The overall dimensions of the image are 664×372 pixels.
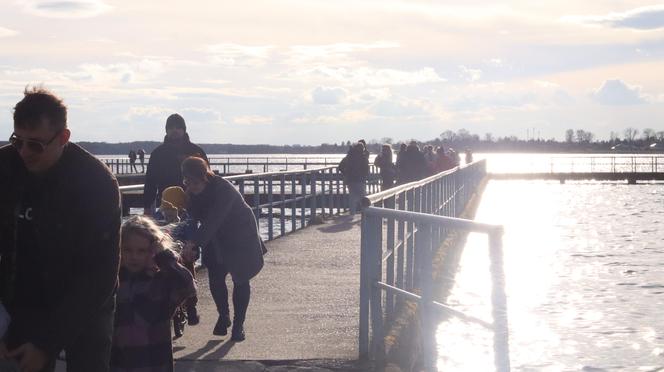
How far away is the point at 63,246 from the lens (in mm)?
3469

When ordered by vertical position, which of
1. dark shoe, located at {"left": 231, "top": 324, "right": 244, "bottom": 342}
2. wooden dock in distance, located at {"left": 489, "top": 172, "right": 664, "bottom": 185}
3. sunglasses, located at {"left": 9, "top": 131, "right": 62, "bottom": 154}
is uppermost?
sunglasses, located at {"left": 9, "top": 131, "right": 62, "bottom": 154}

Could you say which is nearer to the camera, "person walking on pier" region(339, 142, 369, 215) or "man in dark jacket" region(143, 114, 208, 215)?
"man in dark jacket" region(143, 114, 208, 215)

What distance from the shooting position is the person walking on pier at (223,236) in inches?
291

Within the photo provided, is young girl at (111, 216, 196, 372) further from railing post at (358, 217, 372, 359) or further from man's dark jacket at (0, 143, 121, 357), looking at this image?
railing post at (358, 217, 372, 359)

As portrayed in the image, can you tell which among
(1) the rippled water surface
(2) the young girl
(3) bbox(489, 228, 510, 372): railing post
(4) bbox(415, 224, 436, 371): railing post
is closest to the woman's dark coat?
(1) the rippled water surface

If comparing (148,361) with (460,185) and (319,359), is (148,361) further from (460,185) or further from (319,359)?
(460,185)

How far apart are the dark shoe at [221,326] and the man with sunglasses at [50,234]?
4267 millimetres

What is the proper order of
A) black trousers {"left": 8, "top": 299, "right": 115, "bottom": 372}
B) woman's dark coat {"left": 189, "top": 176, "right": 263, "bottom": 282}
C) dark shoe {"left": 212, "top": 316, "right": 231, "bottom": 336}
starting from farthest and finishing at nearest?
1. dark shoe {"left": 212, "top": 316, "right": 231, "bottom": 336}
2. woman's dark coat {"left": 189, "top": 176, "right": 263, "bottom": 282}
3. black trousers {"left": 8, "top": 299, "right": 115, "bottom": 372}

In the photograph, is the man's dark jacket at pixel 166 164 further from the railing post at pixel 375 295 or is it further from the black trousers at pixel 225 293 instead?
the railing post at pixel 375 295

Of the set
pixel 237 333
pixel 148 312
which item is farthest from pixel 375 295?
pixel 148 312

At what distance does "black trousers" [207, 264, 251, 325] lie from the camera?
304 inches

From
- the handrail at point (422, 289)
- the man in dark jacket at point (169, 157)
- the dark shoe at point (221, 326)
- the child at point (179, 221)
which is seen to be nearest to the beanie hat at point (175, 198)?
the child at point (179, 221)

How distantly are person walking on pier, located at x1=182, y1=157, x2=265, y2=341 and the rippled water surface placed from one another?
4.85ft

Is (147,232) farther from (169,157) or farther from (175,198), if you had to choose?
(169,157)
